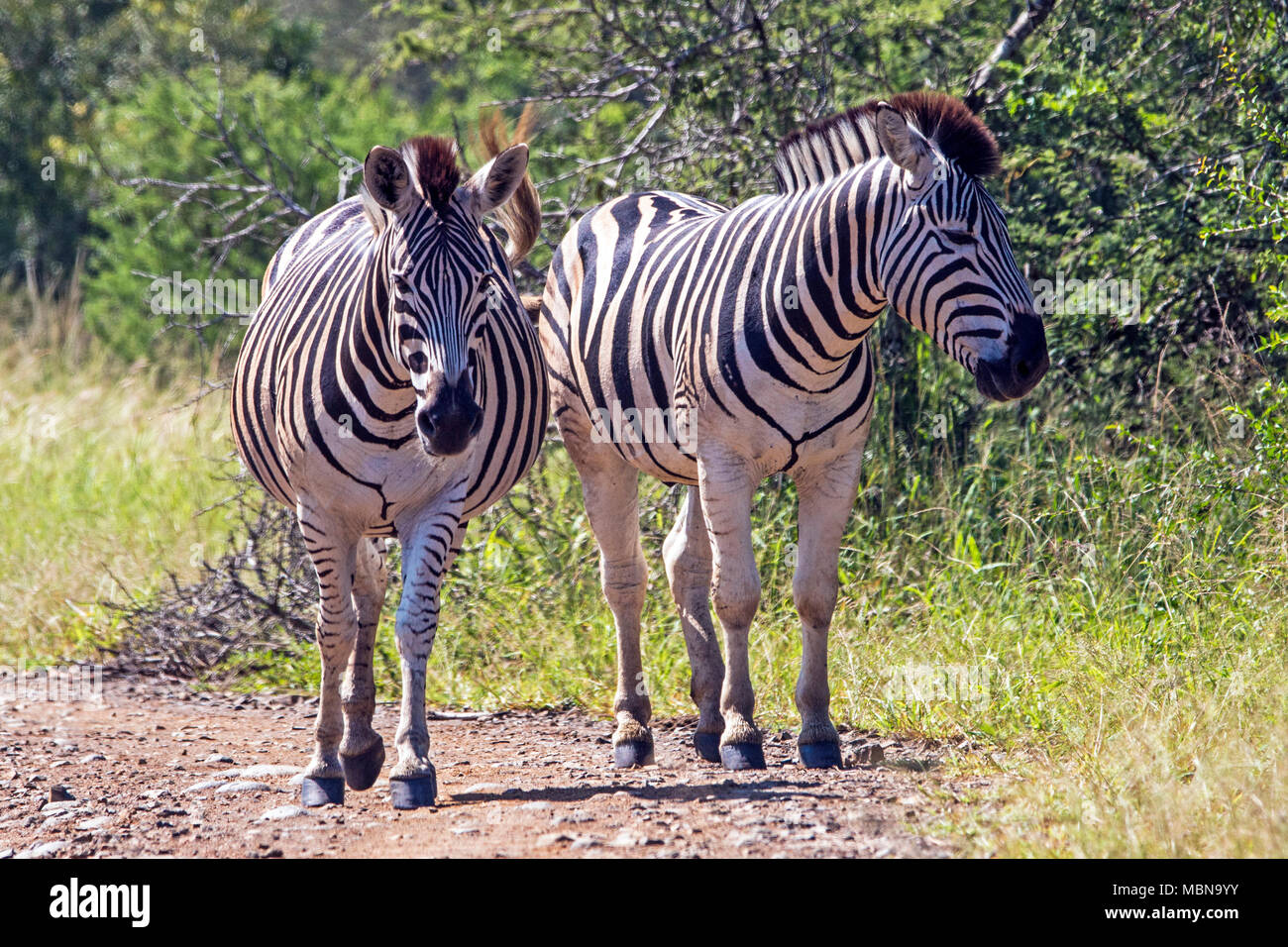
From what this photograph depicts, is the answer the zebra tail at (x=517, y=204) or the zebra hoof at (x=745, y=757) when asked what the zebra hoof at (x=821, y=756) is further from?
the zebra tail at (x=517, y=204)

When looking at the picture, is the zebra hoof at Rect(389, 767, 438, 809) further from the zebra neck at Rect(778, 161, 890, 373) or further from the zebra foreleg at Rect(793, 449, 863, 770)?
the zebra neck at Rect(778, 161, 890, 373)

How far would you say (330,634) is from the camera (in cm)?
472

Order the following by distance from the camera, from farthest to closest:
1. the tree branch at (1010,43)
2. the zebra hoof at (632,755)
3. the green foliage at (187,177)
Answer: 1. the green foliage at (187,177)
2. the tree branch at (1010,43)
3. the zebra hoof at (632,755)

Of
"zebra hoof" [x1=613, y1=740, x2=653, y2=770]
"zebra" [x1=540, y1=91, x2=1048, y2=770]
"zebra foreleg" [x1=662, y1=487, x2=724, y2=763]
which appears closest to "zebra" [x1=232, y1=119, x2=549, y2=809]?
"zebra" [x1=540, y1=91, x2=1048, y2=770]

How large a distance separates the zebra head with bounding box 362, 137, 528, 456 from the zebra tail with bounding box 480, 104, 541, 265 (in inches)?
40.3

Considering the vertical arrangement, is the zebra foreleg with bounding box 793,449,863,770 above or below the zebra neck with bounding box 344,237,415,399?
below

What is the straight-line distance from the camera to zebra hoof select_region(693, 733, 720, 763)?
5.26 meters

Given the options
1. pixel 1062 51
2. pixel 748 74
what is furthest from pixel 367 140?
pixel 1062 51

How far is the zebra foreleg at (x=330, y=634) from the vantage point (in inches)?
182

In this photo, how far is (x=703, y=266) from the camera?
5094 mm

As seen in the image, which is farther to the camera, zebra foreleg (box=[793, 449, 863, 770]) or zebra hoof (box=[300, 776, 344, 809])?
zebra foreleg (box=[793, 449, 863, 770])

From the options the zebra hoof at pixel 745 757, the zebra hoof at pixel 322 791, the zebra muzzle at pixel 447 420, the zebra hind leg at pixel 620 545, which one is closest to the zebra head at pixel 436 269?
the zebra muzzle at pixel 447 420

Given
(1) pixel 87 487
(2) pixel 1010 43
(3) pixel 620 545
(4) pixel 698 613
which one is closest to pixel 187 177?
(1) pixel 87 487

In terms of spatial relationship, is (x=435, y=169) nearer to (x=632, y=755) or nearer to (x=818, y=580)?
(x=818, y=580)
